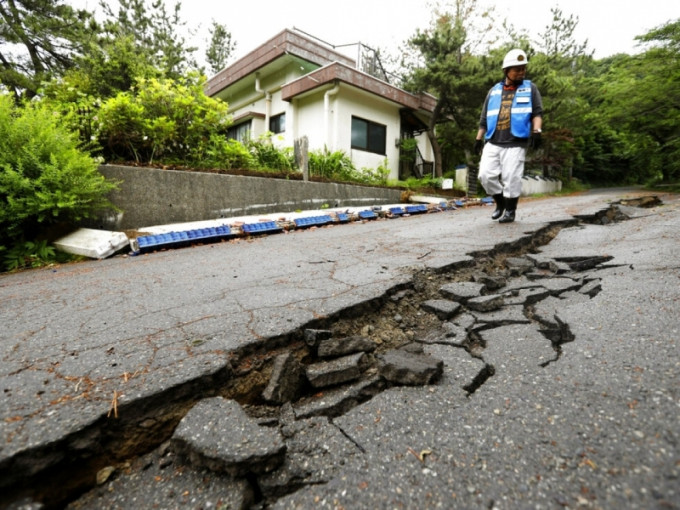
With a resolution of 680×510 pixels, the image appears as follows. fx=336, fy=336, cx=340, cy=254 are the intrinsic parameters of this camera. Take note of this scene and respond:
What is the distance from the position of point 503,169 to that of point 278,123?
11460mm

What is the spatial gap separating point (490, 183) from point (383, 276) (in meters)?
2.84

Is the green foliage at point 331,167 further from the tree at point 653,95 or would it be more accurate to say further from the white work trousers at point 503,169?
the tree at point 653,95

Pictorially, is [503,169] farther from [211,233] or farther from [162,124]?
[162,124]

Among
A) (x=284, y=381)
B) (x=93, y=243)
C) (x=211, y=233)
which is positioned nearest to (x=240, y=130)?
(x=211, y=233)

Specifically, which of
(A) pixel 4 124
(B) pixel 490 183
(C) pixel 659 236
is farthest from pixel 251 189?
(C) pixel 659 236

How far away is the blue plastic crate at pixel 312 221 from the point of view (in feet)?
18.5

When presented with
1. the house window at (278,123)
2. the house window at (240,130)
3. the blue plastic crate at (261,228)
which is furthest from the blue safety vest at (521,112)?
the house window at (240,130)

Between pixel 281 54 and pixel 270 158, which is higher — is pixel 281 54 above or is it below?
above

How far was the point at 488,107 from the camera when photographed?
14.3ft

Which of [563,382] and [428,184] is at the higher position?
[428,184]

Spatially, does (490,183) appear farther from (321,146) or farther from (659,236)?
(321,146)

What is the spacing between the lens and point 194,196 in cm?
586

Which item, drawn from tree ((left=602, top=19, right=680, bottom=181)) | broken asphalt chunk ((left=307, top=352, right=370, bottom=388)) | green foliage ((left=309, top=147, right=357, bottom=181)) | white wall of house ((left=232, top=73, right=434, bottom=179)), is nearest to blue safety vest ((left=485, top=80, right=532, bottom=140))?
broken asphalt chunk ((left=307, top=352, right=370, bottom=388))

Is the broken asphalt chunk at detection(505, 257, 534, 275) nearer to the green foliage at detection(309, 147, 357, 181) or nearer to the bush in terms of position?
the bush
